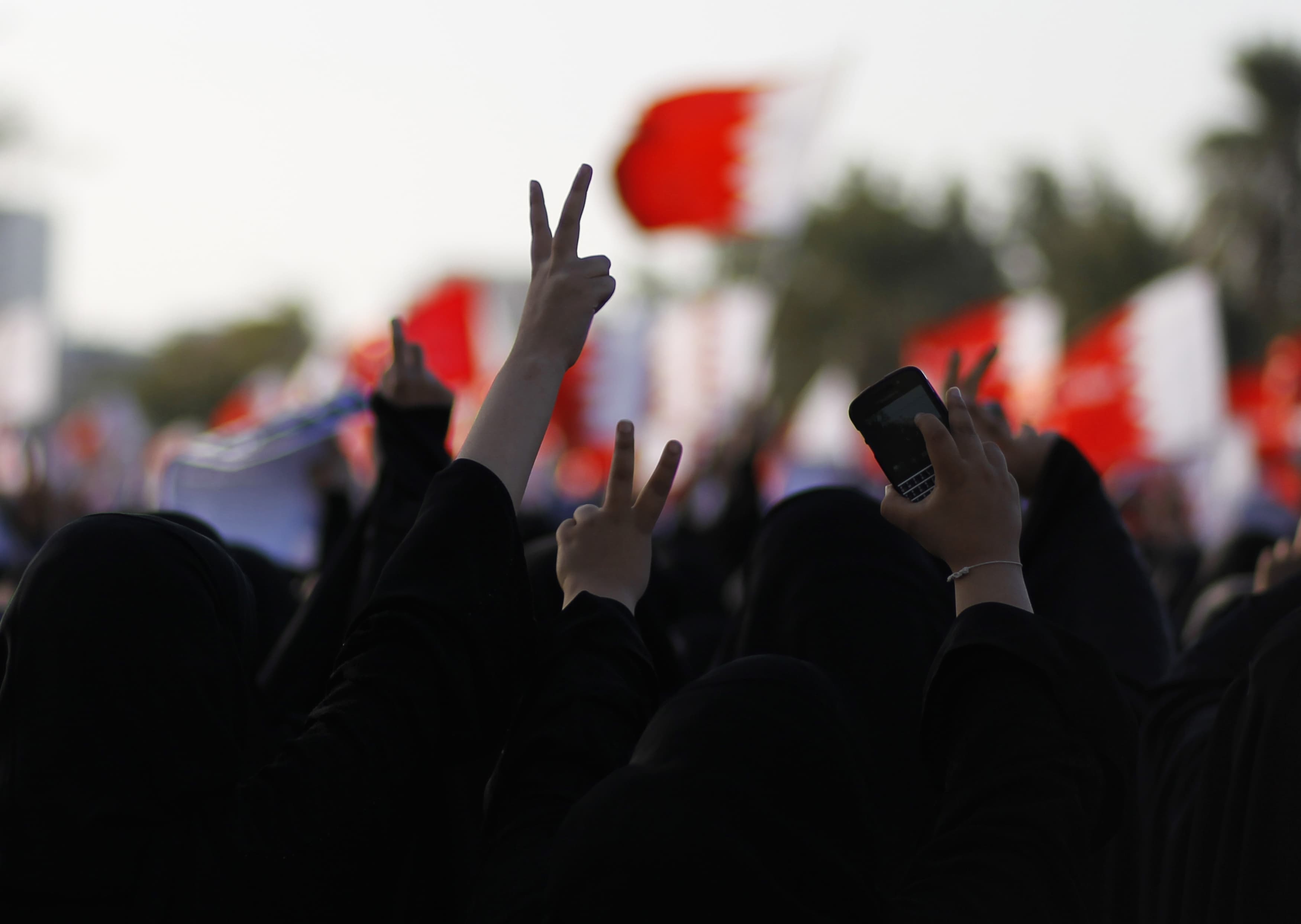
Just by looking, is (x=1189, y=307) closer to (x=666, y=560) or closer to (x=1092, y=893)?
(x=666, y=560)

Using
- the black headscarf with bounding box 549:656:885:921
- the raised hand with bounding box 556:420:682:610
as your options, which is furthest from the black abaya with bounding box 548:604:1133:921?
the raised hand with bounding box 556:420:682:610

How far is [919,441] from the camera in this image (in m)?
1.48

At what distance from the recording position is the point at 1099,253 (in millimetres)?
35000

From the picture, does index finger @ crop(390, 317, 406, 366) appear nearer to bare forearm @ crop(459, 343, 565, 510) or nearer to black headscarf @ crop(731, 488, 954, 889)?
black headscarf @ crop(731, 488, 954, 889)

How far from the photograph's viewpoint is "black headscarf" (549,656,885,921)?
43.2 inches

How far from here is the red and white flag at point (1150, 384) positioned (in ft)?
24.5

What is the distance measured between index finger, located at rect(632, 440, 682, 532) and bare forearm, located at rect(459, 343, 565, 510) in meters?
0.14

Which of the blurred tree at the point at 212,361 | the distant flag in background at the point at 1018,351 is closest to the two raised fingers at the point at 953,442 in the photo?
the distant flag in background at the point at 1018,351

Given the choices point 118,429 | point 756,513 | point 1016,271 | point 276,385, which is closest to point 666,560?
point 756,513

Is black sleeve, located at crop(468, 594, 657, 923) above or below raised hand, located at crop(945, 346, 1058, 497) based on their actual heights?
below

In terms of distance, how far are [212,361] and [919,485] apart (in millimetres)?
46373

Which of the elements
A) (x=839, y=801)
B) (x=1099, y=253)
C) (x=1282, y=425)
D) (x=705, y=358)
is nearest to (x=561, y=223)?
(x=839, y=801)

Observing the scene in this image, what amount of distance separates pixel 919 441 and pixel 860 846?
1.62 feet

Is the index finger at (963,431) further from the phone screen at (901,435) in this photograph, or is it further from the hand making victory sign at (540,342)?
the hand making victory sign at (540,342)
